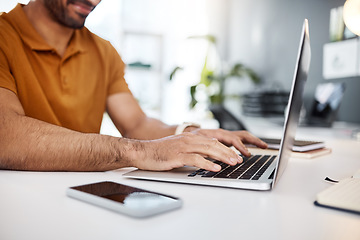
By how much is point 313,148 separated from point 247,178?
0.60 metres

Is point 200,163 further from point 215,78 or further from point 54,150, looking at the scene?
point 215,78

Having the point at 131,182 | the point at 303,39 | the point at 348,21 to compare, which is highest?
the point at 348,21

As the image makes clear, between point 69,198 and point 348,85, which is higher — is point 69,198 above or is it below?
below

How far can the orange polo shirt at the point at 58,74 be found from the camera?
3.88 ft

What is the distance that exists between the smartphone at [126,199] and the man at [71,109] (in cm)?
21

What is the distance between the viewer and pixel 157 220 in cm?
48

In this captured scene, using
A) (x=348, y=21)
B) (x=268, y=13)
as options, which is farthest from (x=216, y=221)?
(x=268, y=13)

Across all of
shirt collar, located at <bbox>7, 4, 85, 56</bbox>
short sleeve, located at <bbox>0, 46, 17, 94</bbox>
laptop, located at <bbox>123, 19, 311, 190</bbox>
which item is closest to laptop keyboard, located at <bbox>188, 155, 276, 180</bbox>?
laptop, located at <bbox>123, 19, 311, 190</bbox>

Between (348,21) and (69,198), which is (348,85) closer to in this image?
(348,21)

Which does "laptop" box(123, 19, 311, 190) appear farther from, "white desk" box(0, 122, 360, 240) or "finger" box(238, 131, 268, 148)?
"finger" box(238, 131, 268, 148)

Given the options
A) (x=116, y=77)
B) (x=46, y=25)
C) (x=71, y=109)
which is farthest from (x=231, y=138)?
(x=46, y=25)

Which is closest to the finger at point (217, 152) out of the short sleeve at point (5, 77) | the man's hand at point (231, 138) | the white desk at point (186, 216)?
the white desk at point (186, 216)

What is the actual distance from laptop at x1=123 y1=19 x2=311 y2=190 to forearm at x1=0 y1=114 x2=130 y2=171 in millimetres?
87

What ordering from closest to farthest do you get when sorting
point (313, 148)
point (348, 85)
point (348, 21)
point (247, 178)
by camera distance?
point (247, 178), point (313, 148), point (348, 21), point (348, 85)
